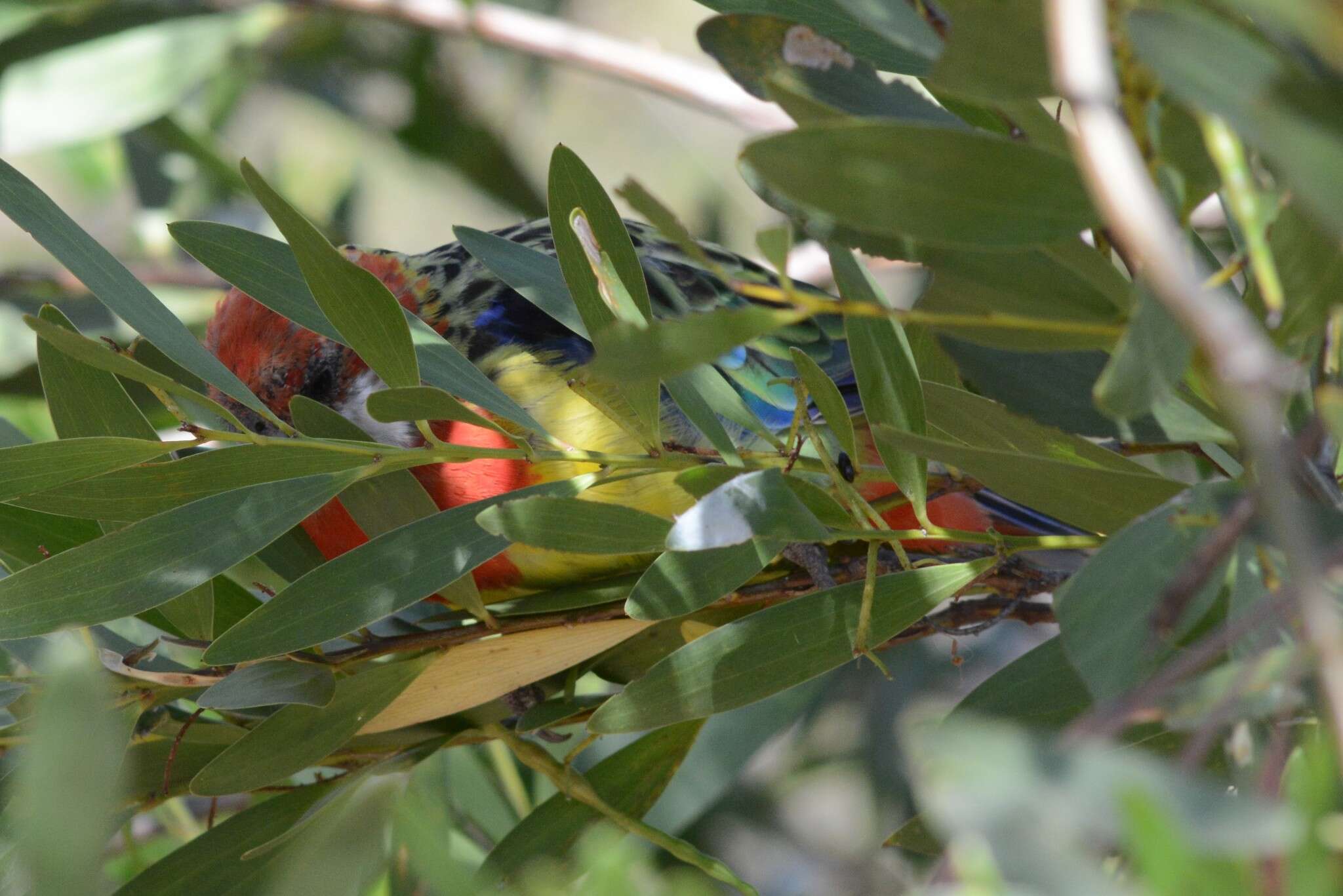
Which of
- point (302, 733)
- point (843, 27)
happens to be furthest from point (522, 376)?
point (843, 27)

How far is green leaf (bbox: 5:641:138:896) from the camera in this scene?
0.35m

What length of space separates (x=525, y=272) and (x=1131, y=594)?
536 mm

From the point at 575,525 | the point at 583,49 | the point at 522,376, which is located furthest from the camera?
the point at 583,49

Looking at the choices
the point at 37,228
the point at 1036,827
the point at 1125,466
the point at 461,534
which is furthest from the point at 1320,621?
the point at 37,228

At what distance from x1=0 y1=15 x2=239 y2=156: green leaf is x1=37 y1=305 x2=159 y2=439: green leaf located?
4.23 feet

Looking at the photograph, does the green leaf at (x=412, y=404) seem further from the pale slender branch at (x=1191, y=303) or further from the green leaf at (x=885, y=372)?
the pale slender branch at (x=1191, y=303)

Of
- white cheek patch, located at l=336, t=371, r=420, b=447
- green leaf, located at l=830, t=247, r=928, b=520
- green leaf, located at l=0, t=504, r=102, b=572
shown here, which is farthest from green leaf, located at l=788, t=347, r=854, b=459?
white cheek patch, located at l=336, t=371, r=420, b=447

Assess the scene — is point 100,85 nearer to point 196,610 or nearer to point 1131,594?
point 196,610

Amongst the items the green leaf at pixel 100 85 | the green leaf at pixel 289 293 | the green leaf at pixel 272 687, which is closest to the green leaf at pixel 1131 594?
the green leaf at pixel 289 293

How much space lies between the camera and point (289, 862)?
2.86 feet

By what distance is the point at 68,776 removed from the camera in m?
0.35

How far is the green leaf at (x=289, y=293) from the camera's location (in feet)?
2.71

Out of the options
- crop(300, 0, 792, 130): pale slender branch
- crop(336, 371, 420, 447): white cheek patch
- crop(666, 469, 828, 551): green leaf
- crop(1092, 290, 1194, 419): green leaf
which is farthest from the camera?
crop(300, 0, 792, 130): pale slender branch

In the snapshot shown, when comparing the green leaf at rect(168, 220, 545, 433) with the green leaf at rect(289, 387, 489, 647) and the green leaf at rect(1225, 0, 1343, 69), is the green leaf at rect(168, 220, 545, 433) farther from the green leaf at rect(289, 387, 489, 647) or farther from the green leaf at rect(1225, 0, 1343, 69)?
the green leaf at rect(1225, 0, 1343, 69)
